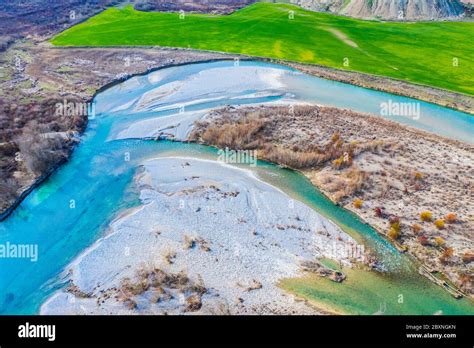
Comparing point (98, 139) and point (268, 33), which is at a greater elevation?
point (268, 33)

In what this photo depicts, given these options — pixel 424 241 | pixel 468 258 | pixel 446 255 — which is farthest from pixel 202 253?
pixel 468 258

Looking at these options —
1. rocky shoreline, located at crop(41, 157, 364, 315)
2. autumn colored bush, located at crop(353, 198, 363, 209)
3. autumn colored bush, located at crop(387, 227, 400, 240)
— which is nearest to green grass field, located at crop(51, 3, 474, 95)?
autumn colored bush, located at crop(353, 198, 363, 209)

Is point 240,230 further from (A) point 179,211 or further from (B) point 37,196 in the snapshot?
(B) point 37,196

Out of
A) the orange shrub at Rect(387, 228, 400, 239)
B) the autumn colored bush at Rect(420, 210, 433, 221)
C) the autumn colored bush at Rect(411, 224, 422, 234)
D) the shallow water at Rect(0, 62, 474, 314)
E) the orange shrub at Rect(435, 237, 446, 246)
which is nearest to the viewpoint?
the shallow water at Rect(0, 62, 474, 314)

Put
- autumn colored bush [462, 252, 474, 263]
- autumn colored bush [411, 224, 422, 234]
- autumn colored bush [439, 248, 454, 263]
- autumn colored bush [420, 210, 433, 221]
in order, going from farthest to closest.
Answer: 1. autumn colored bush [420, 210, 433, 221]
2. autumn colored bush [411, 224, 422, 234]
3. autumn colored bush [439, 248, 454, 263]
4. autumn colored bush [462, 252, 474, 263]

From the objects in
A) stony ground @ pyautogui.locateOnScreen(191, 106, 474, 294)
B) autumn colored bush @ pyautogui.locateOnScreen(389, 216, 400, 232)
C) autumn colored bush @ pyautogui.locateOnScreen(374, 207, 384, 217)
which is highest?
stony ground @ pyautogui.locateOnScreen(191, 106, 474, 294)

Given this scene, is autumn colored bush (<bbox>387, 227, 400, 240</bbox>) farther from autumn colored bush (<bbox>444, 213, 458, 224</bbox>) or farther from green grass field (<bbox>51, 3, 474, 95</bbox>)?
green grass field (<bbox>51, 3, 474, 95</bbox>)

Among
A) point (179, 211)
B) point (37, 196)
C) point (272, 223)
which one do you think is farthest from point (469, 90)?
point (37, 196)
